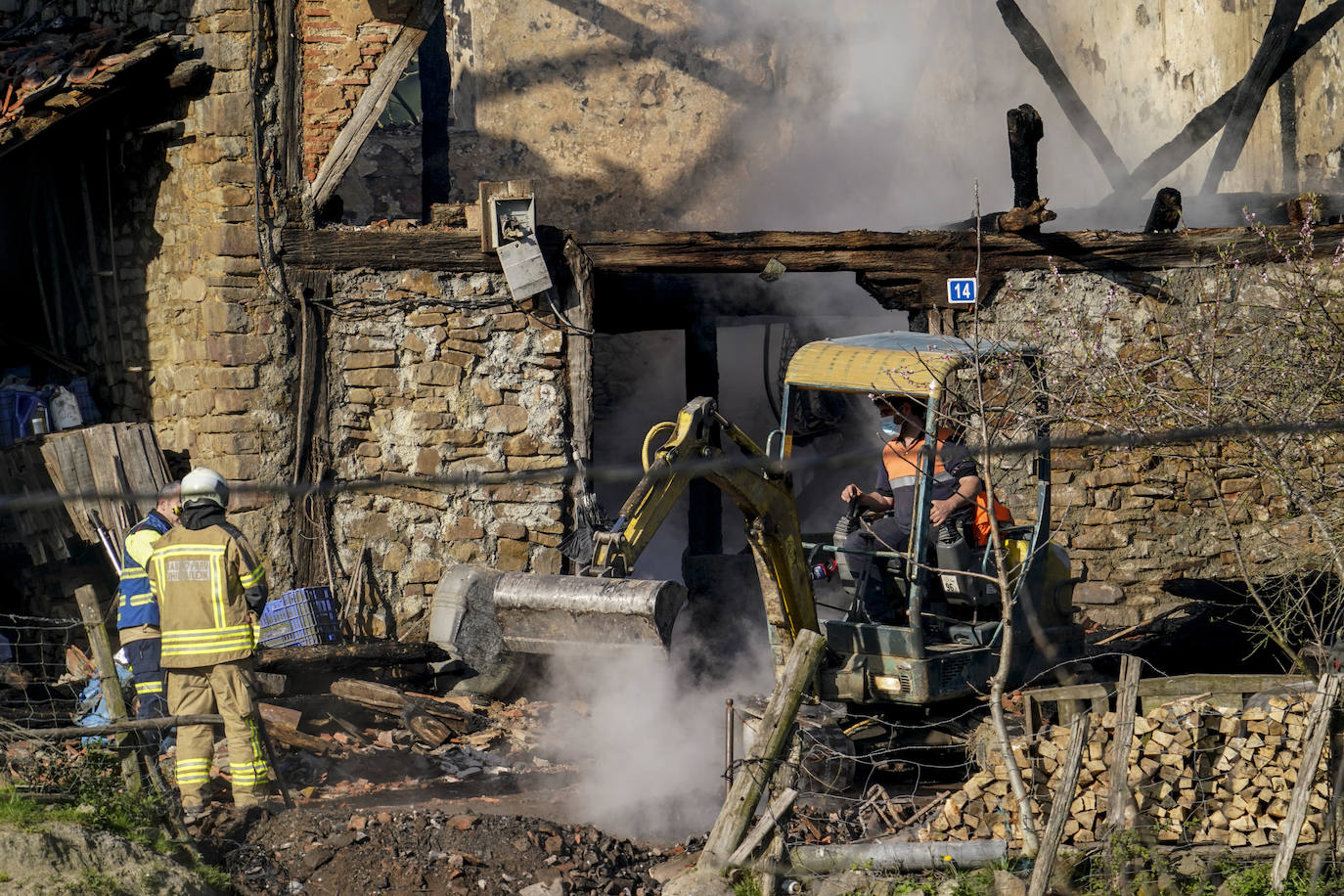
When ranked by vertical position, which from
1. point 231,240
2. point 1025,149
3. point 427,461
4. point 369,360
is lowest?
point 427,461

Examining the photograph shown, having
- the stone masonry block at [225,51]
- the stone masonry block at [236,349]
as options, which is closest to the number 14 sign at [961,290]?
the stone masonry block at [236,349]

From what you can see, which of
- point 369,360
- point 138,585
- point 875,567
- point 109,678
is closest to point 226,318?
point 369,360

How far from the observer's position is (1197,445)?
34.0ft

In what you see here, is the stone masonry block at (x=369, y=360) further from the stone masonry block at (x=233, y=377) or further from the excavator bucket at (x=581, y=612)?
the excavator bucket at (x=581, y=612)

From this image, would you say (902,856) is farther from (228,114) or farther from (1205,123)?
(1205,123)

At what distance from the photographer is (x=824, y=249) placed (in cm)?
1070

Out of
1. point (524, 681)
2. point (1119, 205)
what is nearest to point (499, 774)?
point (524, 681)

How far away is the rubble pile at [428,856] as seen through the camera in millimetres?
6113

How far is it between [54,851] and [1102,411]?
713 centimetres

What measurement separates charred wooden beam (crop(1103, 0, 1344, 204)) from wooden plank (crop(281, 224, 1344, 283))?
150 inches

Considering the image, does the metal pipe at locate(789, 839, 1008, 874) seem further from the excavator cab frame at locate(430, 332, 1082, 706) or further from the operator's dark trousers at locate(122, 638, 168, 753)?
the operator's dark trousers at locate(122, 638, 168, 753)

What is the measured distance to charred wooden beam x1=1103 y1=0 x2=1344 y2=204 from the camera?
13.7 meters

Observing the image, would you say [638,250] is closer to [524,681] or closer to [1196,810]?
[524,681]

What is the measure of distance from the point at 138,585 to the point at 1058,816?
5.05 m
